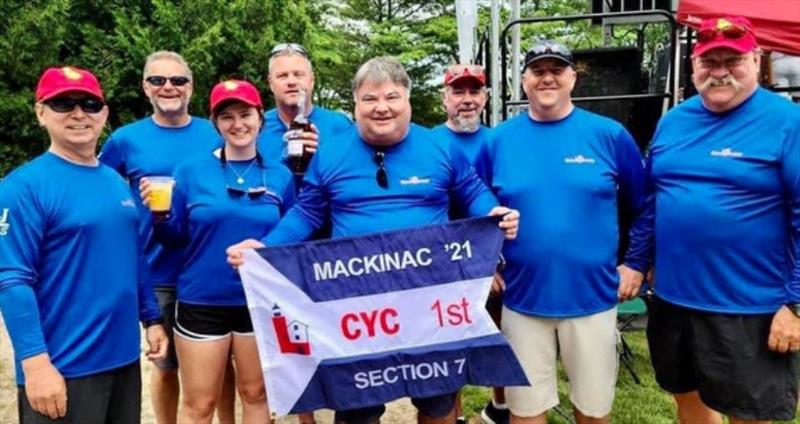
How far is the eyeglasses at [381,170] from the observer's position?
10.5ft

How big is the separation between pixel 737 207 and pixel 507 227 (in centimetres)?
104

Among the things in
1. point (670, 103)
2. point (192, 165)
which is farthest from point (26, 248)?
point (670, 103)

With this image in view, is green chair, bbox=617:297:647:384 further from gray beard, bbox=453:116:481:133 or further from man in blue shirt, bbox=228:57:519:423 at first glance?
man in blue shirt, bbox=228:57:519:423

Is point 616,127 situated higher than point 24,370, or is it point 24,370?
point 616,127

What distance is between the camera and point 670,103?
570cm

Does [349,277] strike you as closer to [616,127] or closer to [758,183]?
[616,127]

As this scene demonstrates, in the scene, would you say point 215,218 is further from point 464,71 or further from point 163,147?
point 464,71

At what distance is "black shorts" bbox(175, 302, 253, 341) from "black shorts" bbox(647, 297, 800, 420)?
7.13 ft

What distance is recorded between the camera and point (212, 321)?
3.57 meters

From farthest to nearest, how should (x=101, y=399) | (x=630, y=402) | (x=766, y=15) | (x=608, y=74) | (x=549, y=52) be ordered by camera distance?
(x=608, y=74) < (x=766, y=15) < (x=630, y=402) < (x=549, y=52) < (x=101, y=399)

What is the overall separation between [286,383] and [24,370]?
1116 millimetres

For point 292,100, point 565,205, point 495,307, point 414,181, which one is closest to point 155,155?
point 292,100

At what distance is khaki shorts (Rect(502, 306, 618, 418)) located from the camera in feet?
11.4

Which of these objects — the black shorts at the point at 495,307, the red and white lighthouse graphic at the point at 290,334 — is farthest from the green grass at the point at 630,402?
the red and white lighthouse graphic at the point at 290,334
